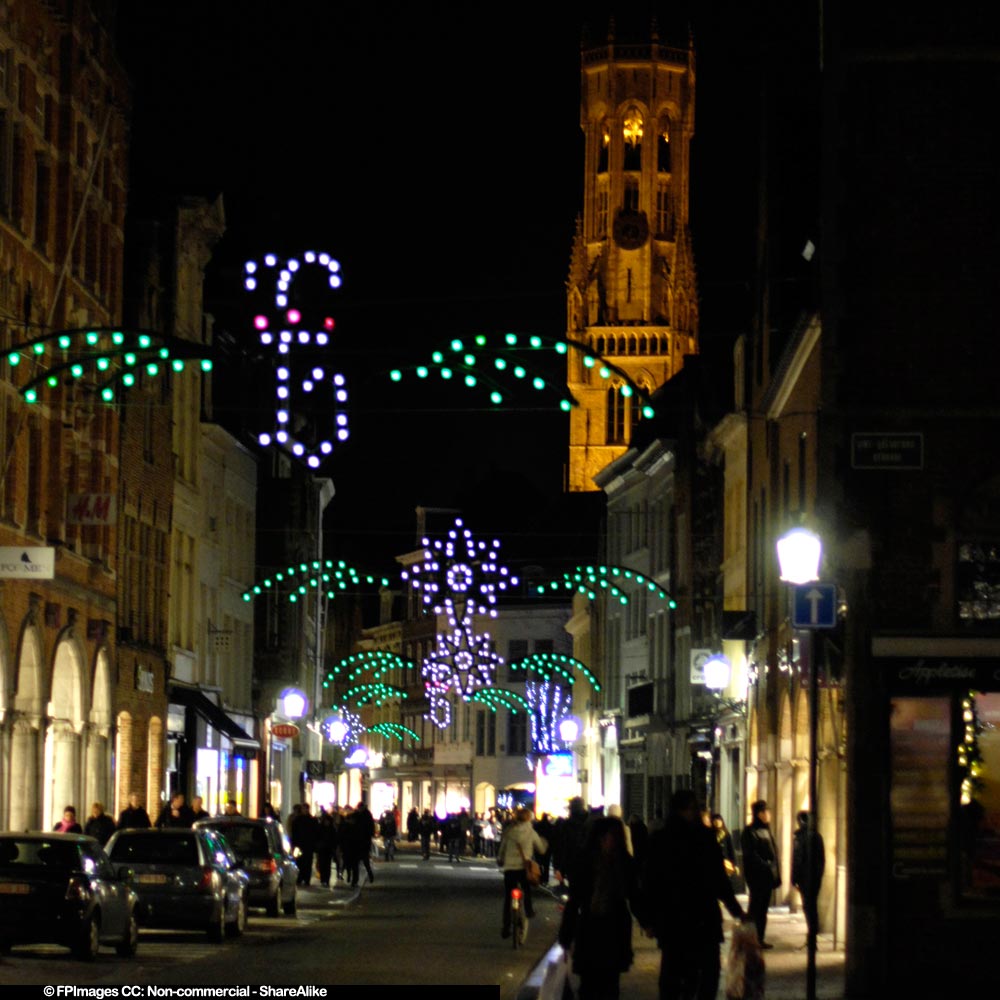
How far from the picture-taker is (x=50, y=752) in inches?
1665

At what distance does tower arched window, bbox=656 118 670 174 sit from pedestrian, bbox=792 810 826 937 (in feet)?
418

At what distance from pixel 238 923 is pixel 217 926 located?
5.55ft

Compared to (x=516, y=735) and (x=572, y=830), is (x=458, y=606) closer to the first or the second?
(x=516, y=735)

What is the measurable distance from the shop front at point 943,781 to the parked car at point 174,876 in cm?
864

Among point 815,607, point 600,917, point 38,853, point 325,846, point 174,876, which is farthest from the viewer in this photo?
point 325,846

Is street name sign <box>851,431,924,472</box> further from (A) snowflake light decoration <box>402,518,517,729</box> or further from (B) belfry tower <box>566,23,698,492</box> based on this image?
(B) belfry tower <box>566,23,698,492</box>

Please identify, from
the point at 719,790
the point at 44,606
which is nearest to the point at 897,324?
the point at 44,606

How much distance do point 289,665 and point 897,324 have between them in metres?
49.9

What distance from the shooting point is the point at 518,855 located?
3106cm

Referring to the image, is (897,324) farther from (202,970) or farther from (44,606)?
(44,606)

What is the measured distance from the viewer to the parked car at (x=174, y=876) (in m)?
28.6

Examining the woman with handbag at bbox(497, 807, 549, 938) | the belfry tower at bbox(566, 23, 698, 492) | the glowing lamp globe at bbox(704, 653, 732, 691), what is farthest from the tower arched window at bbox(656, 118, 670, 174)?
the woman with handbag at bbox(497, 807, 549, 938)

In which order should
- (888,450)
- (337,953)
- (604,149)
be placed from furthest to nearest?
(604,149) < (337,953) < (888,450)

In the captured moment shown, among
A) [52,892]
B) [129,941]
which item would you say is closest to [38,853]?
[52,892]
